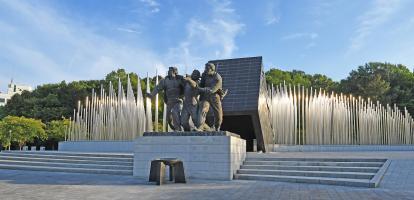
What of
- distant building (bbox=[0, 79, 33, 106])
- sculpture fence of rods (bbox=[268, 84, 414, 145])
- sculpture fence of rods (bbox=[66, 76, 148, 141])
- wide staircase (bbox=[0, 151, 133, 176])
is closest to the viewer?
wide staircase (bbox=[0, 151, 133, 176])

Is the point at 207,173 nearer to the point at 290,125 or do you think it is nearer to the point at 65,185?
the point at 65,185

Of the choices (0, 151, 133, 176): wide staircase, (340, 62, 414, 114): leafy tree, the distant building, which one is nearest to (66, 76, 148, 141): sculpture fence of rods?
(0, 151, 133, 176): wide staircase

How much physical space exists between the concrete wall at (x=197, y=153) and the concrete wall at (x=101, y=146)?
8231mm

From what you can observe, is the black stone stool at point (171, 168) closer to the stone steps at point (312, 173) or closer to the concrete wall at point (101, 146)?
the stone steps at point (312, 173)

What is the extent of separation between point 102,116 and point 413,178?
21.0 m

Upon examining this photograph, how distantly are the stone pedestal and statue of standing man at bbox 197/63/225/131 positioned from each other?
59 cm

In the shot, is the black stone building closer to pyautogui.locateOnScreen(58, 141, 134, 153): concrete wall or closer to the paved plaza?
pyautogui.locateOnScreen(58, 141, 134, 153): concrete wall

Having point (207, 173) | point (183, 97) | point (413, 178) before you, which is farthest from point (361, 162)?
point (183, 97)

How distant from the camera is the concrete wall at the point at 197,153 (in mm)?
11875

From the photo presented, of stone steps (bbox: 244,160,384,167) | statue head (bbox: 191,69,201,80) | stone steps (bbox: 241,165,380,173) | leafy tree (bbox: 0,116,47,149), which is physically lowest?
stone steps (bbox: 241,165,380,173)

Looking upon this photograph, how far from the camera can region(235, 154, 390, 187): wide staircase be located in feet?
33.7

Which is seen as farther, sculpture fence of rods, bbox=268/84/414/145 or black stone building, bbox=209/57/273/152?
sculpture fence of rods, bbox=268/84/414/145

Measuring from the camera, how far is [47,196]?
7621 millimetres

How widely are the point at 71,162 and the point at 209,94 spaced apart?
21.8ft
